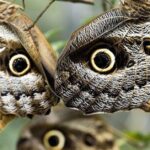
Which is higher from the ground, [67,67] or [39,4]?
[67,67]

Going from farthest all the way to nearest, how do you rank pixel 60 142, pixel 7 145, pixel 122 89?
1. pixel 7 145
2. pixel 60 142
3. pixel 122 89

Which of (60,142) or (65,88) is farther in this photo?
(60,142)

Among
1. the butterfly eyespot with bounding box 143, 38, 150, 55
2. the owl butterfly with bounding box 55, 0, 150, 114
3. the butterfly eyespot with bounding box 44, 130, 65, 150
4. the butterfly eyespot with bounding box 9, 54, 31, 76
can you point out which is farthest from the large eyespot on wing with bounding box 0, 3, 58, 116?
the butterfly eyespot with bounding box 44, 130, 65, 150

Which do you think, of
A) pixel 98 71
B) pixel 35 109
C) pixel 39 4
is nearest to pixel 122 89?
pixel 98 71

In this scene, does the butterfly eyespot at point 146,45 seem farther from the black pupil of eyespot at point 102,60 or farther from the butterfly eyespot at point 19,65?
the butterfly eyespot at point 19,65

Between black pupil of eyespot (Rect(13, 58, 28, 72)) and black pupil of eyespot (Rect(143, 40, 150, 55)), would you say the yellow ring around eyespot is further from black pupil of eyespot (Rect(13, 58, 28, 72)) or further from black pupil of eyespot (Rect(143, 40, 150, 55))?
black pupil of eyespot (Rect(13, 58, 28, 72))

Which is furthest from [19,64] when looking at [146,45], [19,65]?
[146,45]

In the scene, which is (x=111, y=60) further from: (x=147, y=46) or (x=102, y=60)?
(x=147, y=46)

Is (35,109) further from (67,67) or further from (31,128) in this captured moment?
(31,128)

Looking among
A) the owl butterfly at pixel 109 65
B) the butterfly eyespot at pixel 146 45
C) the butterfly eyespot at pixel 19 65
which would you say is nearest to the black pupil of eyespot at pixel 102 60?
the owl butterfly at pixel 109 65
